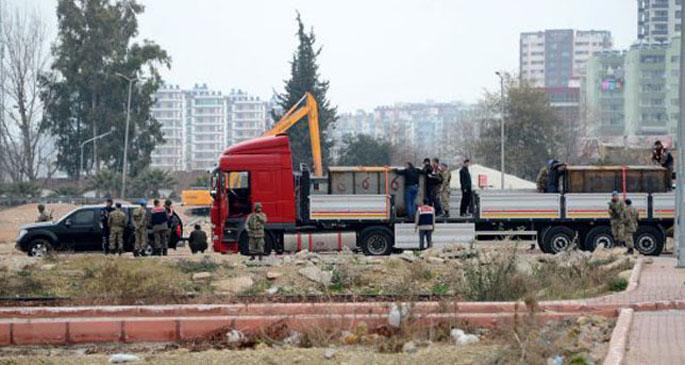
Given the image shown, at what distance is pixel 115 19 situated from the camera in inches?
3425

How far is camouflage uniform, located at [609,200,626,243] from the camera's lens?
3200 cm

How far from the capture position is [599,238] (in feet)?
112

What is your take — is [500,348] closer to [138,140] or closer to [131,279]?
[131,279]

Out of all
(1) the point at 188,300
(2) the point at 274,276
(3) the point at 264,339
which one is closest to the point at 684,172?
(2) the point at 274,276

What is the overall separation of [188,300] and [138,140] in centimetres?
6905

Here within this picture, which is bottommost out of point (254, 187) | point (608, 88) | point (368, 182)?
point (254, 187)

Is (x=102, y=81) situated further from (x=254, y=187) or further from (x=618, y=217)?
(x=618, y=217)

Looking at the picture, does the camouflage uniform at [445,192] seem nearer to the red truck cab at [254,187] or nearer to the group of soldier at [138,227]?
the red truck cab at [254,187]

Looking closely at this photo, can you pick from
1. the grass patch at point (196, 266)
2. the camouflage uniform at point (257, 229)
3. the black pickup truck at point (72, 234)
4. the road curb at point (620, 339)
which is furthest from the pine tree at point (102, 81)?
the road curb at point (620, 339)

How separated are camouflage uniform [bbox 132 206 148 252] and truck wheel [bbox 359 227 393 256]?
580cm

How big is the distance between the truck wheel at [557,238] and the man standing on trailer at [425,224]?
10.0ft

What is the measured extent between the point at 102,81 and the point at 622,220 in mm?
58763

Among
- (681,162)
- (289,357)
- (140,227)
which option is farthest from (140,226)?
(289,357)

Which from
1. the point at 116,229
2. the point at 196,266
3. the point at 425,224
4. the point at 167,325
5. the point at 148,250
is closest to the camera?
the point at 167,325
